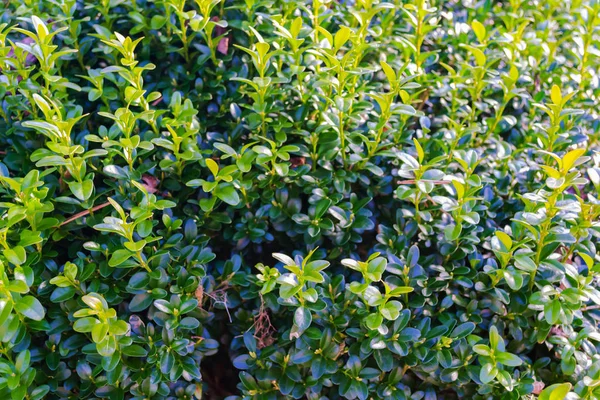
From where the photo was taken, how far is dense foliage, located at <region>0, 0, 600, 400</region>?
1606 millimetres

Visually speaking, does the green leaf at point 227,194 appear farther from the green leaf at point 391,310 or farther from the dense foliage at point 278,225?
the green leaf at point 391,310

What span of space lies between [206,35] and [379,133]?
725 mm

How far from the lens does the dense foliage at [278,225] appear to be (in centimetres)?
161

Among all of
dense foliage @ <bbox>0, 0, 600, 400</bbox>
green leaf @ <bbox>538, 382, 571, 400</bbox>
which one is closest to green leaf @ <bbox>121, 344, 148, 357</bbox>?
dense foliage @ <bbox>0, 0, 600, 400</bbox>

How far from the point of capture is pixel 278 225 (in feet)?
6.15

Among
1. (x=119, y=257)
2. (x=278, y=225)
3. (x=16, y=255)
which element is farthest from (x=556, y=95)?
(x=16, y=255)

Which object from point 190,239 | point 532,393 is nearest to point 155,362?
point 190,239

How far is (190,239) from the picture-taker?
5.93 feet

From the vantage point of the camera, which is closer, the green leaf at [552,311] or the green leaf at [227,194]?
the green leaf at [552,311]

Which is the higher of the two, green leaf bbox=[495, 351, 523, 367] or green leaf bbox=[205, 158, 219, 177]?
green leaf bbox=[205, 158, 219, 177]

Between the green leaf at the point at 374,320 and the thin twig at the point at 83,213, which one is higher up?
the thin twig at the point at 83,213

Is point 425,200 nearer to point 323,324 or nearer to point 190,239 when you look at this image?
point 323,324

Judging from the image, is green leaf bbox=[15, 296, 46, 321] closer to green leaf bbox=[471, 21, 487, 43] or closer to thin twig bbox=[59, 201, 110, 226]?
thin twig bbox=[59, 201, 110, 226]

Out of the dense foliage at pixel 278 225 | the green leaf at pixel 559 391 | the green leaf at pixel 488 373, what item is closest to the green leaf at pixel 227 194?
the dense foliage at pixel 278 225
